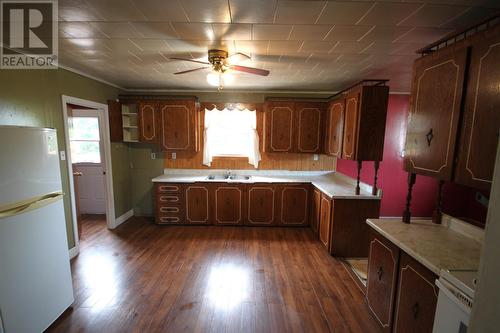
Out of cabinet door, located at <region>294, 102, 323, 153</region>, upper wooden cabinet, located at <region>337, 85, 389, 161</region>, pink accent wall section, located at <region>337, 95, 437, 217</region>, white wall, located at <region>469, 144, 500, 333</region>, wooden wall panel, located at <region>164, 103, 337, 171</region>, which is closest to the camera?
white wall, located at <region>469, 144, 500, 333</region>

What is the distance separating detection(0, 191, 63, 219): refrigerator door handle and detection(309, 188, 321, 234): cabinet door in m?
3.09

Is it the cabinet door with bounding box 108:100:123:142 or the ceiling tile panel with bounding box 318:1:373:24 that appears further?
the cabinet door with bounding box 108:100:123:142

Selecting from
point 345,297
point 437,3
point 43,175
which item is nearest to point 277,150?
point 345,297

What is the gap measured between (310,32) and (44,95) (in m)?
2.79

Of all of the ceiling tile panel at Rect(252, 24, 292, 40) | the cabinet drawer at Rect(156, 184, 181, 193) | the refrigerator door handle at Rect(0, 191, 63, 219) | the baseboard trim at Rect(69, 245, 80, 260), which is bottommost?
the baseboard trim at Rect(69, 245, 80, 260)

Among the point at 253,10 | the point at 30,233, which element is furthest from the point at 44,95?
the point at 253,10

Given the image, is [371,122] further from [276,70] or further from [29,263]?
[29,263]

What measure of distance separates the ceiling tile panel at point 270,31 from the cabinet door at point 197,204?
8.33 ft

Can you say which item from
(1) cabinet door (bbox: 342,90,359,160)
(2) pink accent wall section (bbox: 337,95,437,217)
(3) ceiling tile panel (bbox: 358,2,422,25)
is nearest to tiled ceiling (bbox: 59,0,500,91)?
(3) ceiling tile panel (bbox: 358,2,422,25)

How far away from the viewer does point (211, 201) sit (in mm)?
3729

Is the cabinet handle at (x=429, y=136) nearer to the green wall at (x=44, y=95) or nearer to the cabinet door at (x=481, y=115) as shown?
the cabinet door at (x=481, y=115)

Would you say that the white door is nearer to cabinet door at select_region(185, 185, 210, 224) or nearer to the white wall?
cabinet door at select_region(185, 185, 210, 224)

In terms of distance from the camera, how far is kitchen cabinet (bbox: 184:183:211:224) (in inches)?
146

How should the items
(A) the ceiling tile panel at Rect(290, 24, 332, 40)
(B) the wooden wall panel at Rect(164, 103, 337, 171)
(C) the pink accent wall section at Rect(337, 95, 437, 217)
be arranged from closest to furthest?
1. (A) the ceiling tile panel at Rect(290, 24, 332, 40)
2. (C) the pink accent wall section at Rect(337, 95, 437, 217)
3. (B) the wooden wall panel at Rect(164, 103, 337, 171)
